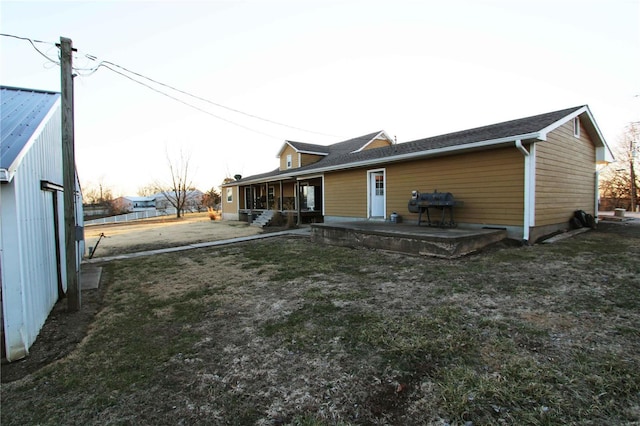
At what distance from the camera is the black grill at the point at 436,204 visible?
8.27m

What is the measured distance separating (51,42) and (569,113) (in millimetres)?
11716

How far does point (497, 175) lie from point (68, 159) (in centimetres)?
920

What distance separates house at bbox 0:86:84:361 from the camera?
2967 millimetres

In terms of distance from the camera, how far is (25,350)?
3062mm

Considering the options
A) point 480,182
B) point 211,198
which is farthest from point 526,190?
point 211,198

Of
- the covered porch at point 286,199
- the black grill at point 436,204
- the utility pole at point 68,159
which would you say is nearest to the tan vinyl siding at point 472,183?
the black grill at point 436,204

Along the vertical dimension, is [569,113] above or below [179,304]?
above

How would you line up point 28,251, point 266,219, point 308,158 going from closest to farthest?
point 28,251 → point 266,219 → point 308,158

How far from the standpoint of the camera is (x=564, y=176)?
29.2ft

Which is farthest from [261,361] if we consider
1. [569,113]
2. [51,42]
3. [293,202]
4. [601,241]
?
[293,202]

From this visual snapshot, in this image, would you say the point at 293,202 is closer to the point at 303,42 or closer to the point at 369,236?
the point at 303,42

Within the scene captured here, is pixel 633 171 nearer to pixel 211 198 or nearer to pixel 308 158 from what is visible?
pixel 308 158

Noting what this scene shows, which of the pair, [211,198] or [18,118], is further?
[211,198]

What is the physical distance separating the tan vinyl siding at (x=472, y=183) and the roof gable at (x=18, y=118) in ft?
30.2
